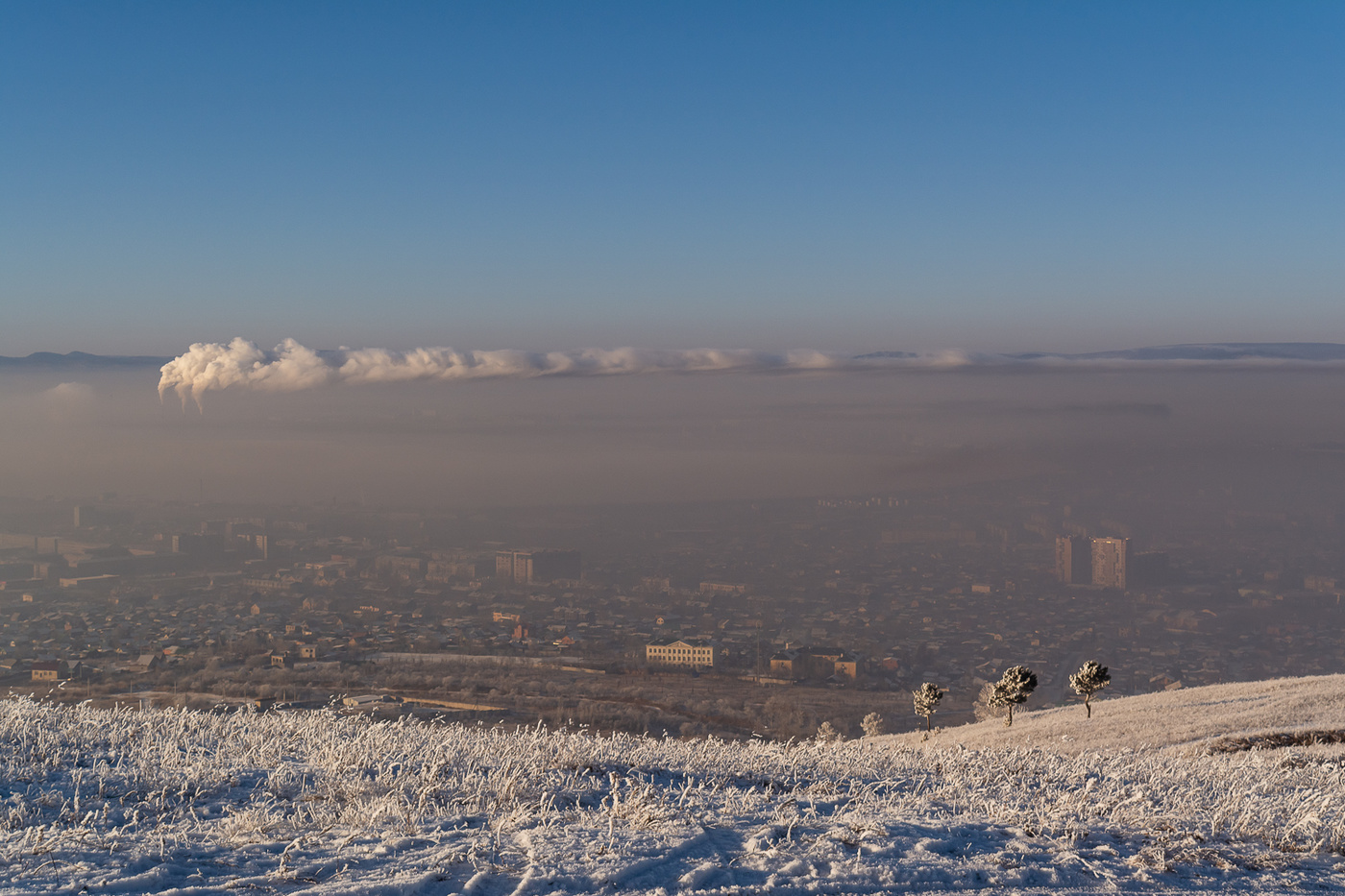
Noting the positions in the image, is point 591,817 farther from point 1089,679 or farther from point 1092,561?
point 1092,561

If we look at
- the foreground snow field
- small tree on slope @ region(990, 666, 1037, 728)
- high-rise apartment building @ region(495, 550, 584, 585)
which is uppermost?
the foreground snow field

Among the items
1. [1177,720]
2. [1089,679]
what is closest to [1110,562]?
[1089,679]

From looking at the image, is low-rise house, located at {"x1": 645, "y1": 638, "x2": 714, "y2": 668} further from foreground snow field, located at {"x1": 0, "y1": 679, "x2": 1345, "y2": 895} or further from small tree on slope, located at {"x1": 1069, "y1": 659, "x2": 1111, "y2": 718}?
foreground snow field, located at {"x1": 0, "y1": 679, "x2": 1345, "y2": 895}

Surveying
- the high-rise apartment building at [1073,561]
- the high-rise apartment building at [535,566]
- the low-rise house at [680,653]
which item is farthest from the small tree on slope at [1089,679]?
the high-rise apartment building at [1073,561]

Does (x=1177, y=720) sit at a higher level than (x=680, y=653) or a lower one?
higher

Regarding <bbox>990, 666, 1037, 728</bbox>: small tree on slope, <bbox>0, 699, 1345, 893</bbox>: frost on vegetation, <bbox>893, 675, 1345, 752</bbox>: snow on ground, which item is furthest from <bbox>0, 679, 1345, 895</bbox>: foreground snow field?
<bbox>990, 666, 1037, 728</bbox>: small tree on slope

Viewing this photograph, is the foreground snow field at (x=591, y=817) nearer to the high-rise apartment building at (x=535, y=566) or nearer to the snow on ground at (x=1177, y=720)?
the snow on ground at (x=1177, y=720)
